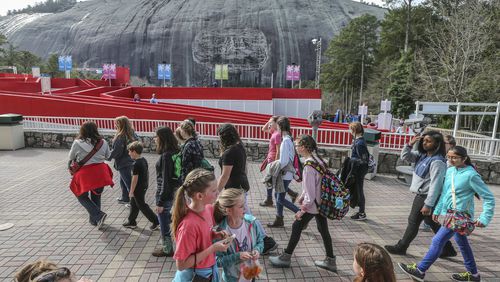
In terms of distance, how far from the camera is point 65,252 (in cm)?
439

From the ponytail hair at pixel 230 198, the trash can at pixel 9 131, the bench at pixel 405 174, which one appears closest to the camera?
the ponytail hair at pixel 230 198

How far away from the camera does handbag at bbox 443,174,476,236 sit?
3.38m

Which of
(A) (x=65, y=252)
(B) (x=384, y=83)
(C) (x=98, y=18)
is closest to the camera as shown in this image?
(A) (x=65, y=252)

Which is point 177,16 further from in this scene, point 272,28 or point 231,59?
point 272,28

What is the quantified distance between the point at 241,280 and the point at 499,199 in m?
7.46

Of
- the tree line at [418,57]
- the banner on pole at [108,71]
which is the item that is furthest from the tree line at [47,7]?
the tree line at [418,57]

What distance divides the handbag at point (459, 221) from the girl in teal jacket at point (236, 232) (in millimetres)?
2174

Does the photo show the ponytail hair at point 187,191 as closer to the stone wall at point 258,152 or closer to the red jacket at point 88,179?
the red jacket at point 88,179

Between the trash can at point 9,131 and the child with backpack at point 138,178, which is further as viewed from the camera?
the trash can at point 9,131

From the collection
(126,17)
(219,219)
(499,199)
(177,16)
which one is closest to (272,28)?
(177,16)

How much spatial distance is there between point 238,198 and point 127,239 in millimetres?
3080

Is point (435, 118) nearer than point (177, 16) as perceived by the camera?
Yes

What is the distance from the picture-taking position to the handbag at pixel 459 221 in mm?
3379

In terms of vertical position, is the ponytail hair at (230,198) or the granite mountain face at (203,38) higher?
the granite mountain face at (203,38)
